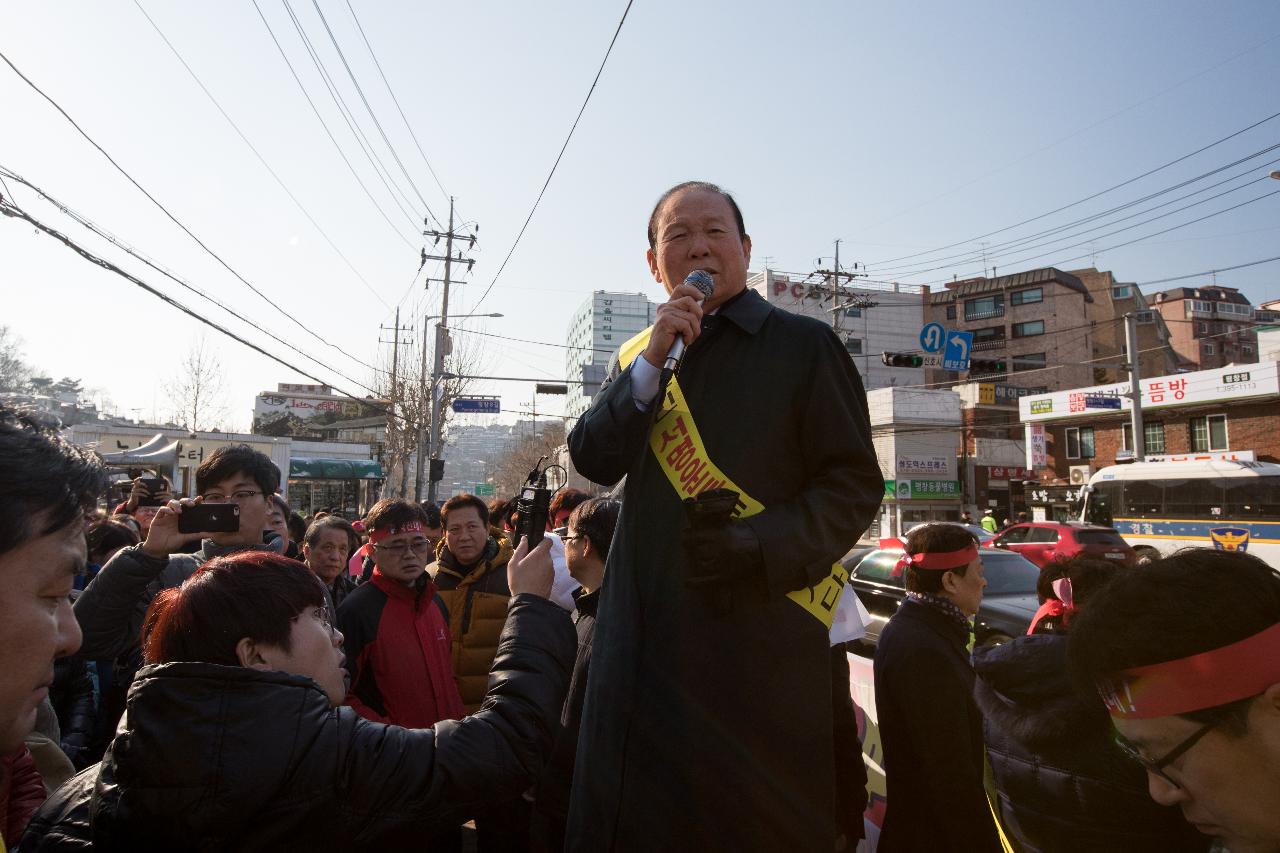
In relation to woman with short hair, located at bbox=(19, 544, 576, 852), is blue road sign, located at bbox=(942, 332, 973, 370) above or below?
above

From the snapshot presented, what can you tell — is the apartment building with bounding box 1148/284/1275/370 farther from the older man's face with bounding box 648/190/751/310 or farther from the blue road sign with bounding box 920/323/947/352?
the older man's face with bounding box 648/190/751/310

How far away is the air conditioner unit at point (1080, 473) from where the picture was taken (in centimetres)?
3266

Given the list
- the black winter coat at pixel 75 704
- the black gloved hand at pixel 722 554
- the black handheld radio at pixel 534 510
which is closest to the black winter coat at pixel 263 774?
the black handheld radio at pixel 534 510

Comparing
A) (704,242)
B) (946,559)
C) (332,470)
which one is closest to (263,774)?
(704,242)

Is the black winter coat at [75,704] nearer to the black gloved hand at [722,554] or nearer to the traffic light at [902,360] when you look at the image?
the black gloved hand at [722,554]

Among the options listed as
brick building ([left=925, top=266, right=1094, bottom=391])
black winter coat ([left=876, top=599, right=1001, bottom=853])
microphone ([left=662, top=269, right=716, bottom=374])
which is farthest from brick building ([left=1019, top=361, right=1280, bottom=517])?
microphone ([left=662, top=269, right=716, bottom=374])

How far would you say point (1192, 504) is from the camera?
19.5 meters

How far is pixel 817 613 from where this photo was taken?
150 centimetres

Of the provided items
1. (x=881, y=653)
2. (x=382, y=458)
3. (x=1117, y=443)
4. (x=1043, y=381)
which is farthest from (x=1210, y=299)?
(x=881, y=653)

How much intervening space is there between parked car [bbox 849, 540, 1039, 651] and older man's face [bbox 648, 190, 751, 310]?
715 cm

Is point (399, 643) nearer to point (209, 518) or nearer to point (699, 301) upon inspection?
Answer: point (209, 518)

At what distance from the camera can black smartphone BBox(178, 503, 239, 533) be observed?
290cm

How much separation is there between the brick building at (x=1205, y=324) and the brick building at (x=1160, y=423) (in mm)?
33189

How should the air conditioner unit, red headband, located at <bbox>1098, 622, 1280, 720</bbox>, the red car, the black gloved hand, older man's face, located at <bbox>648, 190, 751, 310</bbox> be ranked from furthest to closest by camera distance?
the air conditioner unit < the red car < older man's face, located at <bbox>648, 190, 751, 310</bbox> < the black gloved hand < red headband, located at <bbox>1098, 622, 1280, 720</bbox>
